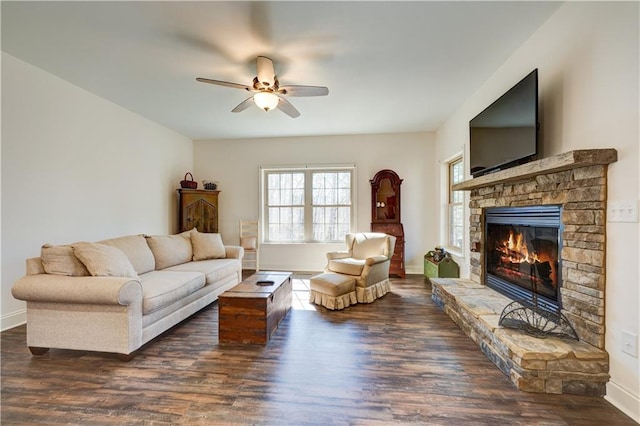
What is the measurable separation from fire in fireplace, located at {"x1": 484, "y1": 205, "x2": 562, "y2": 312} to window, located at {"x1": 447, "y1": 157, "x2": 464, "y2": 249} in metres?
1.29

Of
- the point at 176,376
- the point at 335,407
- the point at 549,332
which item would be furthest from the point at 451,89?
the point at 176,376

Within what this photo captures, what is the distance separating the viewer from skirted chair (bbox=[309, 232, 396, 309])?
3461mm

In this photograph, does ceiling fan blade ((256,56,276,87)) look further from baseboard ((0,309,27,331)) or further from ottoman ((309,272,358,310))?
baseboard ((0,309,27,331))

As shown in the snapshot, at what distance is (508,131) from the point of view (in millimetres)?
2553

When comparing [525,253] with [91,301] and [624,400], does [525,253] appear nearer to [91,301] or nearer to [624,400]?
[624,400]

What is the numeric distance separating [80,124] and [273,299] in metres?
3.37

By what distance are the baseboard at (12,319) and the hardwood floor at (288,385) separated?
0.10m

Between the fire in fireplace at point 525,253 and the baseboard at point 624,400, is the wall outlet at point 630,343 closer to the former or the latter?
the baseboard at point 624,400

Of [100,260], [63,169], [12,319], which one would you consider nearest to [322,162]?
[63,169]

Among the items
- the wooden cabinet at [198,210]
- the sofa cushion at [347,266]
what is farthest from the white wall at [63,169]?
the sofa cushion at [347,266]

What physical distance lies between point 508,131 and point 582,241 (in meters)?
1.16

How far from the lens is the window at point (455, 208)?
446 centimetres

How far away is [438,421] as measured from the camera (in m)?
1.59

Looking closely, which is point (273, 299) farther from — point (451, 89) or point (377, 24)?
point (451, 89)
